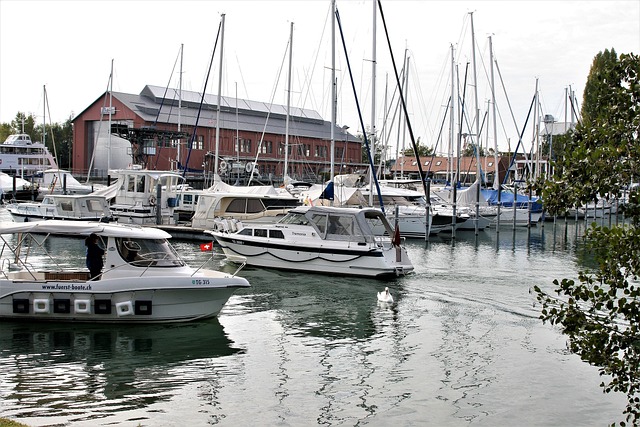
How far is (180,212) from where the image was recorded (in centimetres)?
5044

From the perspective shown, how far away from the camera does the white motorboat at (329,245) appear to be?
29875mm

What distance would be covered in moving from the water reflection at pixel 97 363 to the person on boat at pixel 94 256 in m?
1.54

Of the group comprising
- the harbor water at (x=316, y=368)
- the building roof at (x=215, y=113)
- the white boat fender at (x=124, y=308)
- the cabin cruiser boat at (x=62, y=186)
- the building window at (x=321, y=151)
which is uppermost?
the building roof at (x=215, y=113)

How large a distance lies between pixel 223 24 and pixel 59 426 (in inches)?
1682

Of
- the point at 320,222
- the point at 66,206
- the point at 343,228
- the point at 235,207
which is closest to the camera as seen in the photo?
the point at 343,228

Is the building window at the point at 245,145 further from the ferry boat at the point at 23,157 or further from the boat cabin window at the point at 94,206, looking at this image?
the boat cabin window at the point at 94,206

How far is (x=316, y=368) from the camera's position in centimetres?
1717

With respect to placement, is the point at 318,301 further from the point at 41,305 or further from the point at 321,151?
the point at 321,151

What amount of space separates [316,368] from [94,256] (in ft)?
23.6

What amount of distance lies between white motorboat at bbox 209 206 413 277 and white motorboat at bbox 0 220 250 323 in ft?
27.2

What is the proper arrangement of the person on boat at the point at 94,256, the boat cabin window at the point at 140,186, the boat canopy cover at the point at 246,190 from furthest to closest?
the boat cabin window at the point at 140,186 → the boat canopy cover at the point at 246,190 → the person on boat at the point at 94,256

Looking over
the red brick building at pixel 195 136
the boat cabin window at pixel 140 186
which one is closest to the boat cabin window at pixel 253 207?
the boat cabin window at pixel 140 186

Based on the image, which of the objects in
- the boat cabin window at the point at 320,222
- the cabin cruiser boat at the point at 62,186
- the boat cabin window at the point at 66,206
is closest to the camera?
the boat cabin window at the point at 320,222

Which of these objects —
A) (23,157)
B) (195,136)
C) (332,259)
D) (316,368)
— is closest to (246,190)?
(332,259)
